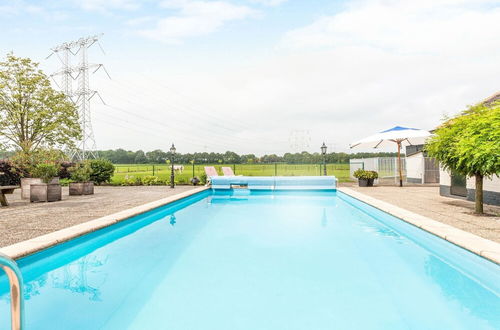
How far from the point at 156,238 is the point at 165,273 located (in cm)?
174

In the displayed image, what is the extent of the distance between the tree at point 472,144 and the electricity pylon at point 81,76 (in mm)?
36609

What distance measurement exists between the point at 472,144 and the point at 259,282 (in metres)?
4.84

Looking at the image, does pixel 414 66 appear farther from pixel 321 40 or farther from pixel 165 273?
pixel 165 273

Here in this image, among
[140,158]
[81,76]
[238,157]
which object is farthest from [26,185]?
[140,158]

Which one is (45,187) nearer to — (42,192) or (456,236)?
(42,192)

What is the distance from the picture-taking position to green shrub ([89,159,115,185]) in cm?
1490

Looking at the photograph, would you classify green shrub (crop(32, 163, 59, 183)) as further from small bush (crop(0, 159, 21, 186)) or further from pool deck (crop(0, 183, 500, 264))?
small bush (crop(0, 159, 21, 186))

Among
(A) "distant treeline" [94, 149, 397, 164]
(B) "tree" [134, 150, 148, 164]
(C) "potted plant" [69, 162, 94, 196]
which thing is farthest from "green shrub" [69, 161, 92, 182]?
(B) "tree" [134, 150, 148, 164]

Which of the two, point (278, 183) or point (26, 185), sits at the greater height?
point (26, 185)

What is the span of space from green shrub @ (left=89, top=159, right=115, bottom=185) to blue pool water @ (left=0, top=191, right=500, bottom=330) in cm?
1070

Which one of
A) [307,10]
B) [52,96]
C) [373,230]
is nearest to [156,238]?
[373,230]

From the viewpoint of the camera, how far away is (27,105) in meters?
15.2

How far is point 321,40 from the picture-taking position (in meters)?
13.6

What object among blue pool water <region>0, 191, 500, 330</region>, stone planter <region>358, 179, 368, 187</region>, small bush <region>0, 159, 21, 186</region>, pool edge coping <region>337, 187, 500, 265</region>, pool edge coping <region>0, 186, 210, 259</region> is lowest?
blue pool water <region>0, 191, 500, 330</region>
